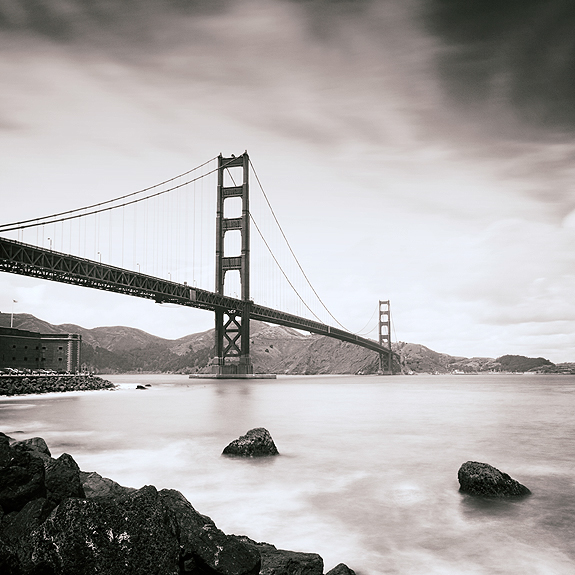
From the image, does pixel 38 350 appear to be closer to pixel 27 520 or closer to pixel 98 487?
pixel 98 487

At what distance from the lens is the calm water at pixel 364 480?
5.33m

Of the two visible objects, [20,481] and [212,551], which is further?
[20,481]

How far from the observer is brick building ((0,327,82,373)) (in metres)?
45.8

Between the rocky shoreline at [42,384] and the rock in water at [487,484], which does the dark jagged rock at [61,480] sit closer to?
the rock in water at [487,484]

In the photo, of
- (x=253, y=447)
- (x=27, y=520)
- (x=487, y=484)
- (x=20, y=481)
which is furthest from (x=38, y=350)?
(x=27, y=520)

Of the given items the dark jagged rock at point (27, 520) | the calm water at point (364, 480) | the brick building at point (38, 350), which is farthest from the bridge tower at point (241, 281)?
the dark jagged rock at point (27, 520)

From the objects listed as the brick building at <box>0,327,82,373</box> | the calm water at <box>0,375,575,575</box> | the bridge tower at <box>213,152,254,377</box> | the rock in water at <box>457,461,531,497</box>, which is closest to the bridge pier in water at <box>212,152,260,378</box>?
the bridge tower at <box>213,152,254,377</box>

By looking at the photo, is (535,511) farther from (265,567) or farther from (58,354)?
(58,354)

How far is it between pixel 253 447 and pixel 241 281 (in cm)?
4959

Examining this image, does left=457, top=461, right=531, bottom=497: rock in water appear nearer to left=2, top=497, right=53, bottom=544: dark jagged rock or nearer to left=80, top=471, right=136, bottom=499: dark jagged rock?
left=80, top=471, right=136, bottom=499: dark jagged rock

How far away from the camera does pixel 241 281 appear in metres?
59.5

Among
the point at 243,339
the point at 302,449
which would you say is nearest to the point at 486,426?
the point at 302,449

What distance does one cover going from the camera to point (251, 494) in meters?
7.33

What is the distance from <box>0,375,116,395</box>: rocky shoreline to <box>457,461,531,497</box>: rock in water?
2621 centimetres
